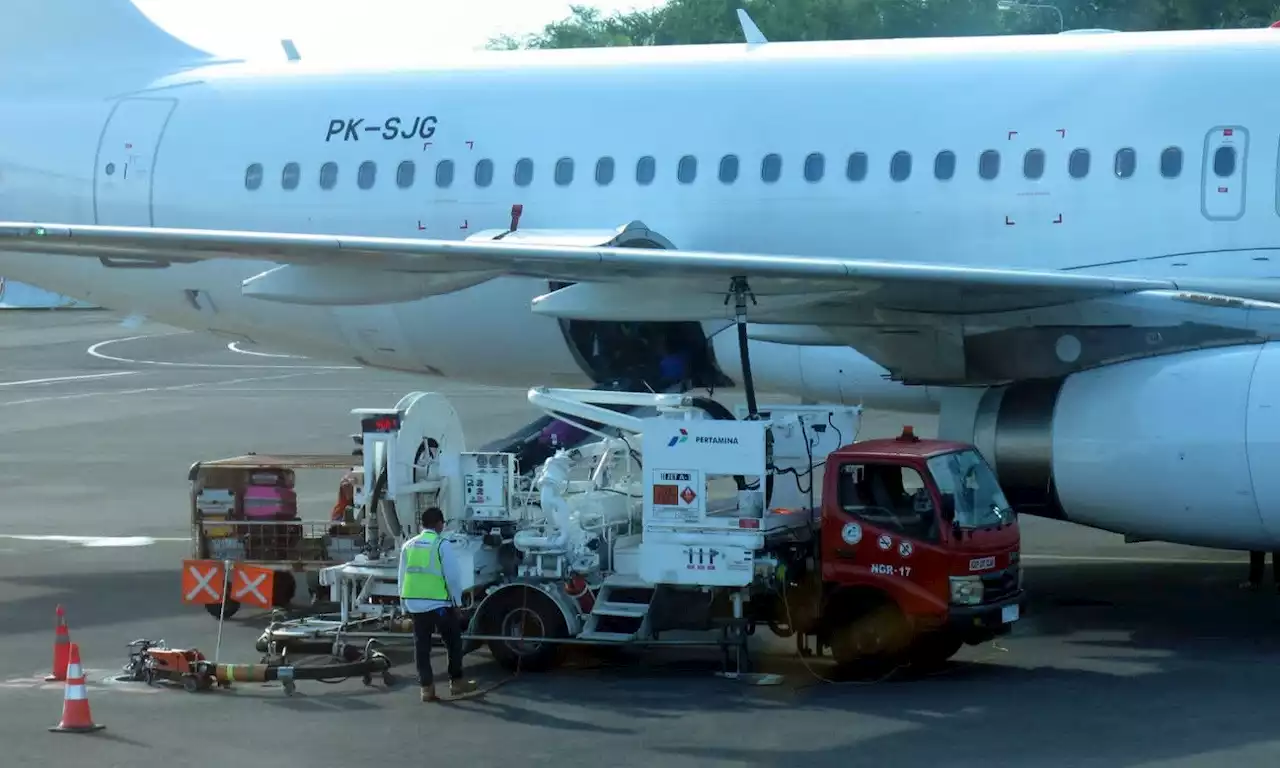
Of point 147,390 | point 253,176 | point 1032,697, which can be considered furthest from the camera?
point 147,390

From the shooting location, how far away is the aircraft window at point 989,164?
17.8 metres

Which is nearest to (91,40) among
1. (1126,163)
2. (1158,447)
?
(1126,163)

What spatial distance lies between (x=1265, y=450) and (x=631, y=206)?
7323 mm

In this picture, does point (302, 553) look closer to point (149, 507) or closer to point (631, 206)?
point (631, 206)

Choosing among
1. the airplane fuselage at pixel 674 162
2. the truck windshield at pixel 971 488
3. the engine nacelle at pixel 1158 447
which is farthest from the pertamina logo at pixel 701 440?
the airplane fuselage at pixel 674 162

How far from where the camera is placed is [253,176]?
820 inches

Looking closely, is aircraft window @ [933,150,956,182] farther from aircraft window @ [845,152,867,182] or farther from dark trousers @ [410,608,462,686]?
dark trousers @ [410,608,462,686]

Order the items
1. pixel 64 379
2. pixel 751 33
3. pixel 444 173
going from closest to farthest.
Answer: pixel 444 173, pixel 751 33, pixel 64 379

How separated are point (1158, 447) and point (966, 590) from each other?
7.47ft

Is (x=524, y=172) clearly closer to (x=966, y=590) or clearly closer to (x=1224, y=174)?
(x=1224, y=174)

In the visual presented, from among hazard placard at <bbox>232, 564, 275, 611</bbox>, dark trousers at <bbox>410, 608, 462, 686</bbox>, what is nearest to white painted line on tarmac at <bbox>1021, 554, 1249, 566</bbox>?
hazard placard at <bbox>232, 564, 275, 611</bbox>

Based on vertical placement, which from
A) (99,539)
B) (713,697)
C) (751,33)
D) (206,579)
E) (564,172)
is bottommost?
(713,697)

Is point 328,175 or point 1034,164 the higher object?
point 328,175

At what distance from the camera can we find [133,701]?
13789 millimetres
